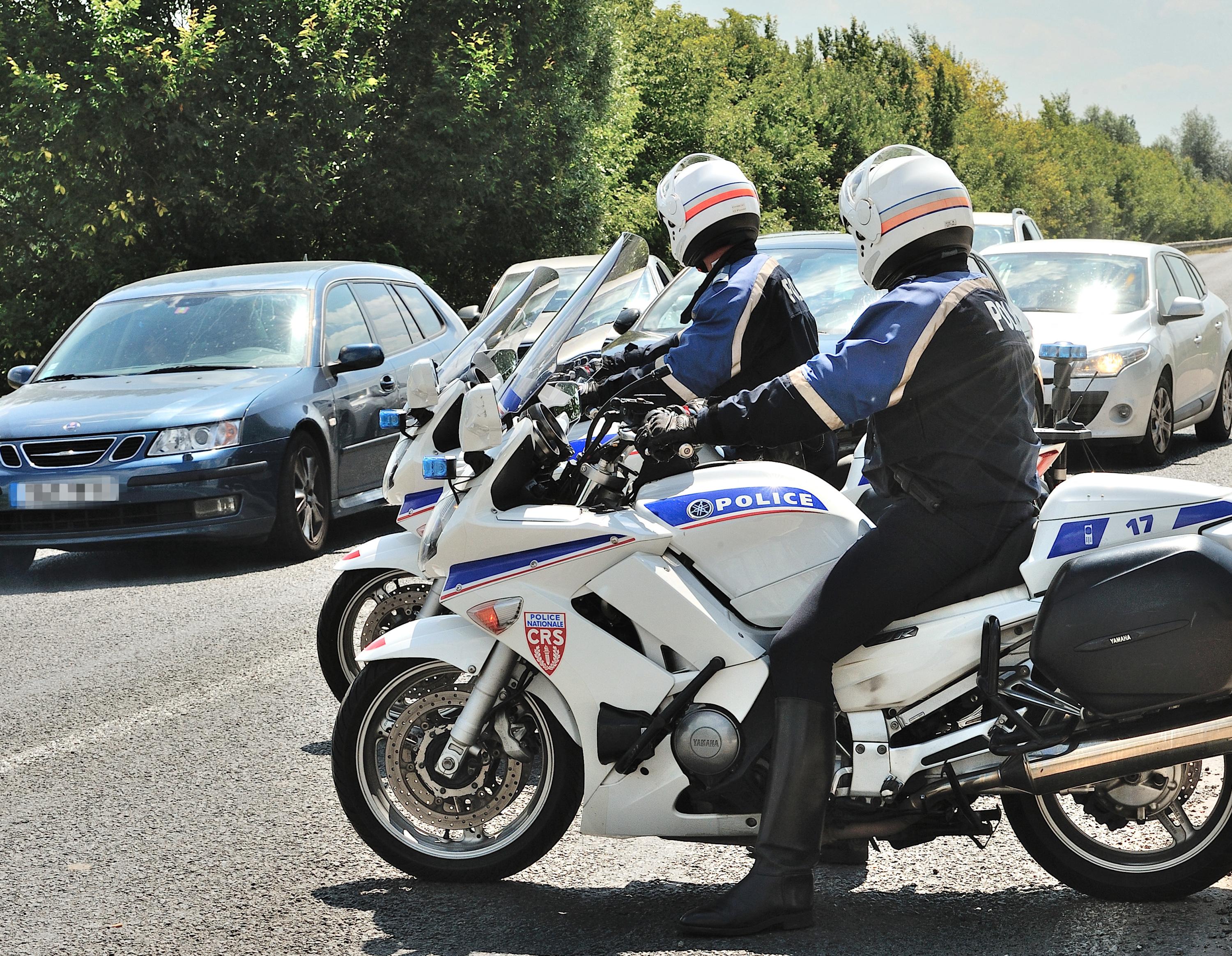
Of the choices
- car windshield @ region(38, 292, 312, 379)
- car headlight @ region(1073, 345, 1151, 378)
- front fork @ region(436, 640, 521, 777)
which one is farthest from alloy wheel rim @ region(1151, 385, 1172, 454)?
front fork @ region(436, 640, 521, 777)

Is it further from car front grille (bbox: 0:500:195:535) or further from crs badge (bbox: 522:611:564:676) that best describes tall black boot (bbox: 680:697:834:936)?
car front grille (bbox: 0:500:195:535)

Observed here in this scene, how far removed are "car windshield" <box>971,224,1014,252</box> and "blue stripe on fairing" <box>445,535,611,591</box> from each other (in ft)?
42.5

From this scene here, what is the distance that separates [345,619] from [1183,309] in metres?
7.93

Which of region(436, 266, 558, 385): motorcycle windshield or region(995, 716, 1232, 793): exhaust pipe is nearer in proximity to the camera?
region(995, 716, 1232, 793): exhaust pipe

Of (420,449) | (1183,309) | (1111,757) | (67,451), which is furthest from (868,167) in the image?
(1183,309)

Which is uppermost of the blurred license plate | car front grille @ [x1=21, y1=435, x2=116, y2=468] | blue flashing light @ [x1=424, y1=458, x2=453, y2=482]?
blue flashing light @ [x1=424, y1=458, x2=453, y2=482]

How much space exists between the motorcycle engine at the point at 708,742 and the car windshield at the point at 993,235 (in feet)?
42.9

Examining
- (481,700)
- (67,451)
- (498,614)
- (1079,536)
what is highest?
(1079,536)

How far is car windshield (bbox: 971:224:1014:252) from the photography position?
16109 millimetres

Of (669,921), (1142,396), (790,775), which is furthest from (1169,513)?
(1142,396)

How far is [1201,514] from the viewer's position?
358 centimetres

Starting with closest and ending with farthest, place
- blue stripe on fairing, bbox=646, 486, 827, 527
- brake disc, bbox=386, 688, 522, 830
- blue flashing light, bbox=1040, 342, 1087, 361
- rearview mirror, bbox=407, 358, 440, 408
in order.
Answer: blue stripe on fairing, bbox=646, 486, 827, 527 < brake disc, bbox=386, 688, 522, 830 < rearview mirror, bbox=407, 358, 440, 408 < blue flashing light, bbox=1040, 342, 1087, 361

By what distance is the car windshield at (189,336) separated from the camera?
9.70 metres

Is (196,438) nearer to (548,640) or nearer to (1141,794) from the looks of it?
(548,640)
